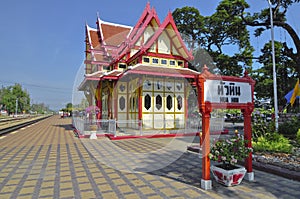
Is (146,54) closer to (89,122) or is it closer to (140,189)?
(89,122)

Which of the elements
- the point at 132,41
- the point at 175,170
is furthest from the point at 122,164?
the point at 132,41

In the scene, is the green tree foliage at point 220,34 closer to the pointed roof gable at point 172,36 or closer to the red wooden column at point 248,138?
the pointed roof gable at point 172,36

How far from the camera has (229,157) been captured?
4312 millimetres

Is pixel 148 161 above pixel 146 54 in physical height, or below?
below

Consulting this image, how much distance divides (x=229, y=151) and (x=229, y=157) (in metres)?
0.13

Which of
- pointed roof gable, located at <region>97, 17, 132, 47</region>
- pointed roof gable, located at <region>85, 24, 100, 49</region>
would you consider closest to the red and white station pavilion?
pointed roof gable, located at <region>97, 17, 132, 47</region>

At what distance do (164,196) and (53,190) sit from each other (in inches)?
88.5

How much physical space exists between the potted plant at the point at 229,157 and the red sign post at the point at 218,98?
0.77 ft

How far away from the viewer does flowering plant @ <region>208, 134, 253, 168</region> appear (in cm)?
428

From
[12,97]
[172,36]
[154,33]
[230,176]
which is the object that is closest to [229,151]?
[230,176]

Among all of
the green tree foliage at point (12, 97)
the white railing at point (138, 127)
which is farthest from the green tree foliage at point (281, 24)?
the green tree foliage at point (12, 97)

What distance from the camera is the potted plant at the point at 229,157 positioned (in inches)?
168

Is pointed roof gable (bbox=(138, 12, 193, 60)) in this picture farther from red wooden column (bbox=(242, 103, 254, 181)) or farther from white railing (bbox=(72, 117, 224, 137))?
red wooden column (bbox=(242, 103, 254, 181))

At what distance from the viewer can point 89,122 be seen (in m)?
12.4
